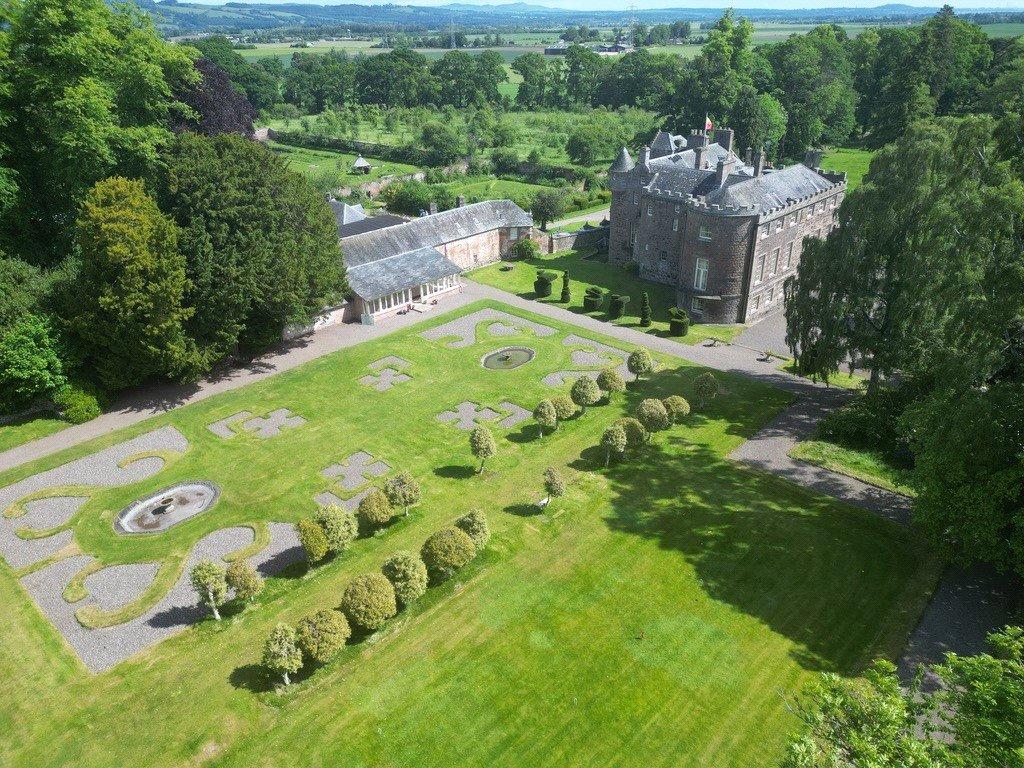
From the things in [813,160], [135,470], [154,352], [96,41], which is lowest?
[135,470]

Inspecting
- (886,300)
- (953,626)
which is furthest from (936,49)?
(953,626)

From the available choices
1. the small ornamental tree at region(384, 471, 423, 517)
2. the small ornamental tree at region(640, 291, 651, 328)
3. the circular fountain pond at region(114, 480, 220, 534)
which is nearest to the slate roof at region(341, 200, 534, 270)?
the small ornamental tree at region(640, 291, 651, 328)

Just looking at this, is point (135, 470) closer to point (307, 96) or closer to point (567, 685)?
point (567, 685)

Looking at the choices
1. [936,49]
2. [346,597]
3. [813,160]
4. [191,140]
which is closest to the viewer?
[346,597]

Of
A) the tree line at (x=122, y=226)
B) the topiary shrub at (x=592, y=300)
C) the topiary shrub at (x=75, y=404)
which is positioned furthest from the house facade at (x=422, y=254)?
the topiary shrub at (x=75, y=404)

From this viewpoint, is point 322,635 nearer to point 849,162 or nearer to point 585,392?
point 585,392

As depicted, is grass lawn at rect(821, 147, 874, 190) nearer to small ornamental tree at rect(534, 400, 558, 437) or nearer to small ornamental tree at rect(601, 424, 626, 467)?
small ornamental tree at rect(534, 400, 558, 437)
